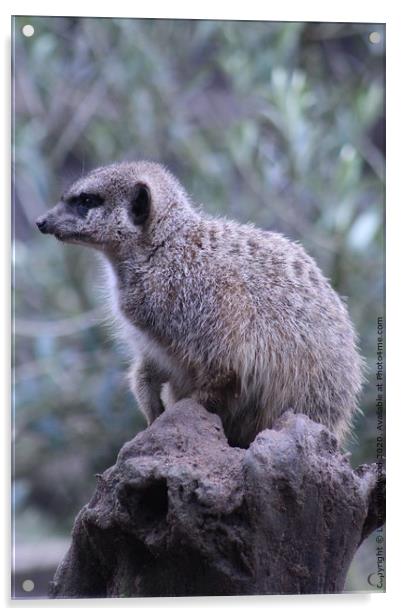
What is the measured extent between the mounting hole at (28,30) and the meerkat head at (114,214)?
56 cm

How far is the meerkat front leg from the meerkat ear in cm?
44

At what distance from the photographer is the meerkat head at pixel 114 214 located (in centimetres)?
298

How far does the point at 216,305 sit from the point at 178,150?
116 centimetres

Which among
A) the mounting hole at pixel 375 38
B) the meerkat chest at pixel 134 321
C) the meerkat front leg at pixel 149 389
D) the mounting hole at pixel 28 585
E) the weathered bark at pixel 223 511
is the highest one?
the mounting hole at pixel 375 38

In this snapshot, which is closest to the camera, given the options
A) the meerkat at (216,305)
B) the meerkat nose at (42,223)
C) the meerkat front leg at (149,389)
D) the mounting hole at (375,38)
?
the meerkat at (216,305)

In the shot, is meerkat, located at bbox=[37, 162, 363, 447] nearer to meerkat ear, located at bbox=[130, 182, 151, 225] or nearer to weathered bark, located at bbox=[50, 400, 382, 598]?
meerkat ear, located at bbox=[130, 182, 151, 225]

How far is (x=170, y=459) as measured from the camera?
2545 mm

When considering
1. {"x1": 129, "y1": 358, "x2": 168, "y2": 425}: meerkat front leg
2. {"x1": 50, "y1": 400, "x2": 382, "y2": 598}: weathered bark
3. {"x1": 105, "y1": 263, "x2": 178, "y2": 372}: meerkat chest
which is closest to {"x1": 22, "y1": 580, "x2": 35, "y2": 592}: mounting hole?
{"x1": 50, "y1": 400, "x2": 382, "y2": 598}: weathered bark

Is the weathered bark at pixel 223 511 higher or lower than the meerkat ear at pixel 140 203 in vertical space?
lower

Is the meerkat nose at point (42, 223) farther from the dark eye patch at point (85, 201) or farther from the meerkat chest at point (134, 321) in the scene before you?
the meerkat chest at point (134, 321)

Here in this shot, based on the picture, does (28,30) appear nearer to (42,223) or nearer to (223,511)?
(42,223)

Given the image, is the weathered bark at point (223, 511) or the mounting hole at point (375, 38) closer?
the weathered bark at point (223, 511)

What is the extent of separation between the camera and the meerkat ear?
2.96 m

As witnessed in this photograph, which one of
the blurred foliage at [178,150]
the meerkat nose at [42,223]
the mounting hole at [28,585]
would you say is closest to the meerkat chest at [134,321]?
the meerkat nose at [42,223]
